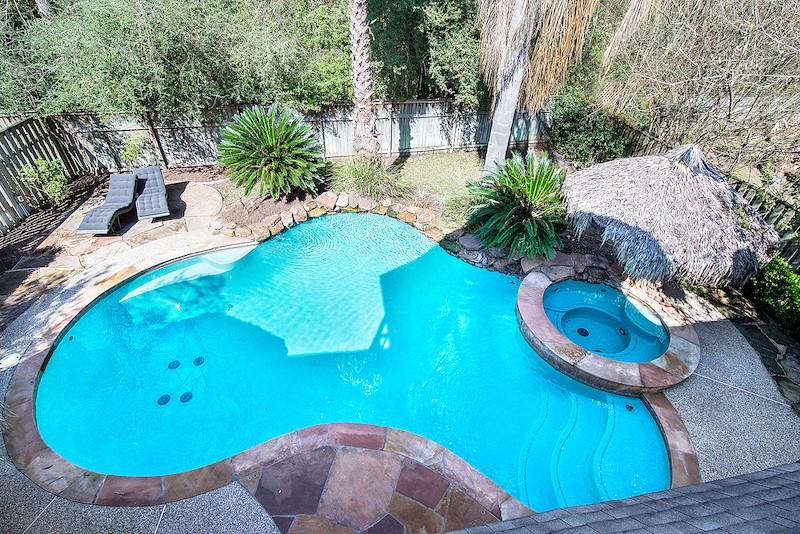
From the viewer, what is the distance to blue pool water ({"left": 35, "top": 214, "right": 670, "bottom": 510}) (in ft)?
16.3

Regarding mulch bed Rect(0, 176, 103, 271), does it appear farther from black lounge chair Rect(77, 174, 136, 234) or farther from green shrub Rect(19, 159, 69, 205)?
black lounge chair Rect(77, 174, 136, 234)

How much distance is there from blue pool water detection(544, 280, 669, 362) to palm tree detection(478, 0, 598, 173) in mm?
4686

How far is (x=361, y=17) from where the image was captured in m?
8.93

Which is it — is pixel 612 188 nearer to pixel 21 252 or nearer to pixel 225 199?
pixel 225 199

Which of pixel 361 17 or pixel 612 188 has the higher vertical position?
pixel 361 17

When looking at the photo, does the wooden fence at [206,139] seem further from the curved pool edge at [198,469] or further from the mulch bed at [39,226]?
the curved pool edge at [198,469]

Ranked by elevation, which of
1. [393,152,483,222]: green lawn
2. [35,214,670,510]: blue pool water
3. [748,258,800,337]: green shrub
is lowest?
[35,214,670,510]: blue pool water

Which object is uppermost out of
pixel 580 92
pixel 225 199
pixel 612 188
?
pixel 580 92

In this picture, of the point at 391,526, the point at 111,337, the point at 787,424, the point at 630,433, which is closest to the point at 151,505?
the point at 391,526

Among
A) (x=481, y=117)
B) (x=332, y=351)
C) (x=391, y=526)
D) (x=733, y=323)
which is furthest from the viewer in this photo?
(x=481, y=117)

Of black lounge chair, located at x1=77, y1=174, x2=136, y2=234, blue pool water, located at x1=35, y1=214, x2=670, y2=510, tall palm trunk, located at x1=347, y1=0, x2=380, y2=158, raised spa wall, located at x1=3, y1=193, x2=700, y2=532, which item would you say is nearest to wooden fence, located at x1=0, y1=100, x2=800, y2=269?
black lounge chair, located at x1=77, y1=174, x2=136, y2=234

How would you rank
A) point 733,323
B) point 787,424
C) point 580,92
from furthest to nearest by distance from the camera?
point 580,92 < point 733,323 < point 787,424

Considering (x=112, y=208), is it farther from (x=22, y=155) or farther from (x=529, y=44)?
(x=529, y=44)

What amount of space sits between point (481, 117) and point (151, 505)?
13224 millimetres
